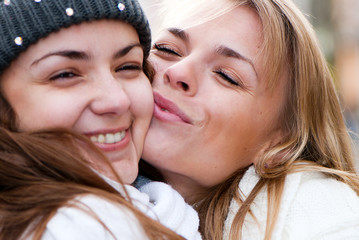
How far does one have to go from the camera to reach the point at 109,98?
82.0 inches

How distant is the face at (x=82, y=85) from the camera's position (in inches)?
78.5

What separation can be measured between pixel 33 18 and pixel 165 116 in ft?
2.77

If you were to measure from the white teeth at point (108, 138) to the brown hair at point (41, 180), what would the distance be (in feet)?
0.50

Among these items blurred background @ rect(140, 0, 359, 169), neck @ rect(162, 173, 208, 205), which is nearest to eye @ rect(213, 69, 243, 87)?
neck @ rect(162, 173, 208, 205)

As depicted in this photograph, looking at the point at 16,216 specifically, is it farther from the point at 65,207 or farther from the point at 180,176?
the point at 180,176

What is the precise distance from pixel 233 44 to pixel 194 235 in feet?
3.29

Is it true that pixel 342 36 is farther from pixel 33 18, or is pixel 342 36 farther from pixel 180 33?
pixel 33 18

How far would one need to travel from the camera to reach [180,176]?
2.71 m

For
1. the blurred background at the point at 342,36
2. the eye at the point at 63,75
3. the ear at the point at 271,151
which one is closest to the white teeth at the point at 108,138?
the eye at the point at 63,75

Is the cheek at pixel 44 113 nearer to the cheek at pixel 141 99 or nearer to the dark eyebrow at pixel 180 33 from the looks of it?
the cheek at pixel 141 99

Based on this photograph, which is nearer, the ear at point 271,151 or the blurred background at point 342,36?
the ear at point 271,151

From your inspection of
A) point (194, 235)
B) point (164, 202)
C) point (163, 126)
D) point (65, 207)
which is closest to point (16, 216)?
point (65, 207)

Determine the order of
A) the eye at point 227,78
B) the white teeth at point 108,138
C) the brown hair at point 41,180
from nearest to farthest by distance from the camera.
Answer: the brown hair at point 41,180 → the white teeth at point 108,138 → the eye at point 227,78

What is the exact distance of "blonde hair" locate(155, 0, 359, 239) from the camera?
105 inches
